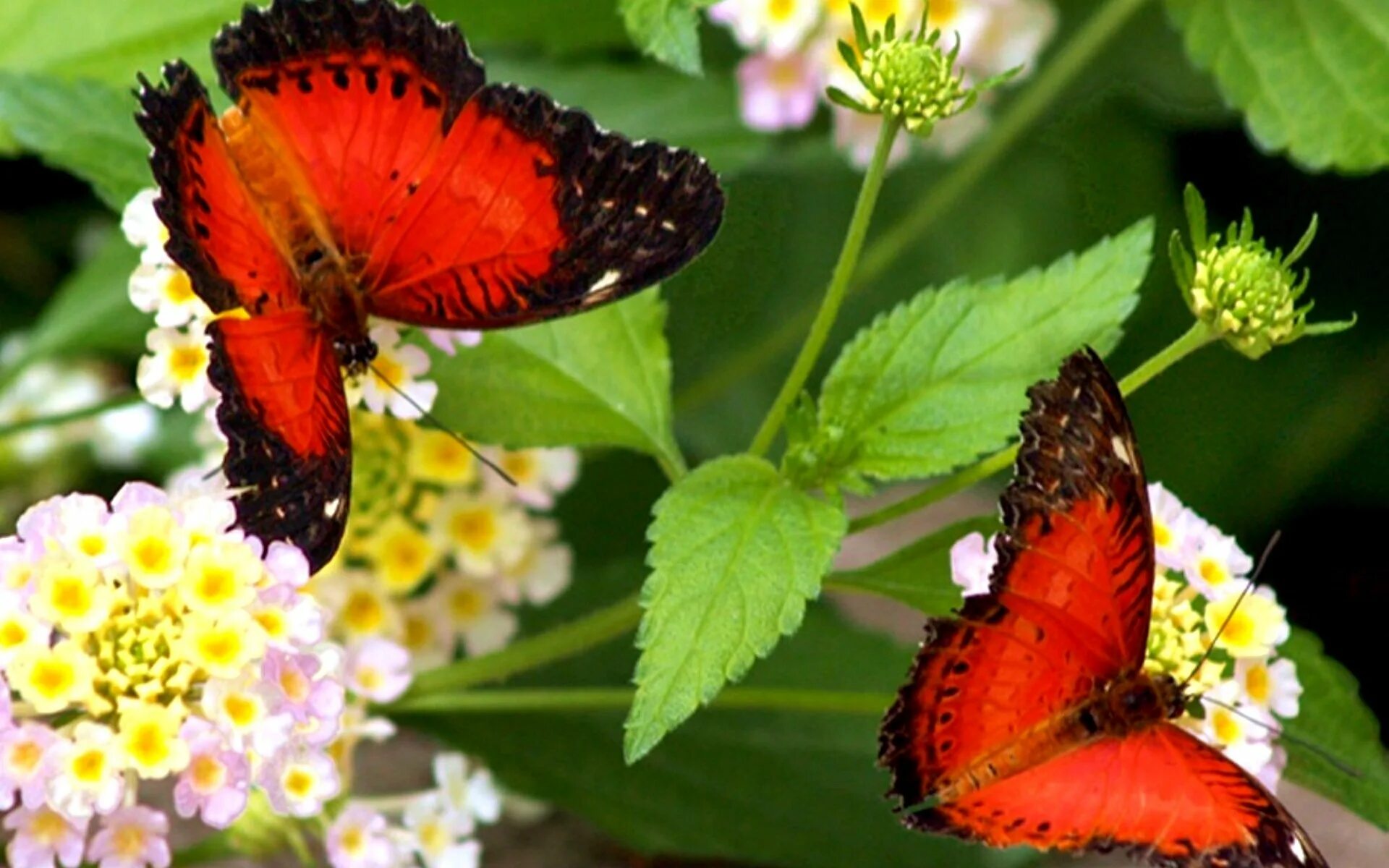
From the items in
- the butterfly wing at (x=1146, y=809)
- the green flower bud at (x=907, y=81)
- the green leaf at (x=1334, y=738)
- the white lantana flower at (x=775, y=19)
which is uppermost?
the green flower bud at (x=907, y=81)

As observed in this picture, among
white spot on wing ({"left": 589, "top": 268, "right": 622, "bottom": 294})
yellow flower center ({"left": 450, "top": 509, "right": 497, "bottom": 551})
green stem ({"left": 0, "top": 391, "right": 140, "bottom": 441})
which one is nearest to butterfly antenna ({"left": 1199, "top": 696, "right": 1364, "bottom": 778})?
white spot on wing ({"left": 589, "top": 268, "right": 622, "bottom": 294})

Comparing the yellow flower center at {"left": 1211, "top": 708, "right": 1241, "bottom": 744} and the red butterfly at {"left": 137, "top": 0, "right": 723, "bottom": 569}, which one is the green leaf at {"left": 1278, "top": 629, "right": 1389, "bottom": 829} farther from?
the red butterfly at {"left": 137, "top": 0, "right": 723, "bottom": 569}

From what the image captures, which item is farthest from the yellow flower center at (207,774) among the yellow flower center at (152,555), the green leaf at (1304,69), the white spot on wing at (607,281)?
the green leaf at (1304,69)

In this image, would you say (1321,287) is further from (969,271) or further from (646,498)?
(646,498)

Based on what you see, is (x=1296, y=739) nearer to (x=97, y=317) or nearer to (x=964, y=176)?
(x=964, y=176)

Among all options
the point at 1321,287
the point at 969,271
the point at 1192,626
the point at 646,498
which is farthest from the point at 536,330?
the point at 1321,287

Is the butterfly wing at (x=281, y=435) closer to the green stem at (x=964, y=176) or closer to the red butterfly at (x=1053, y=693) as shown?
the red butterfly at (x=1053, y=693)
